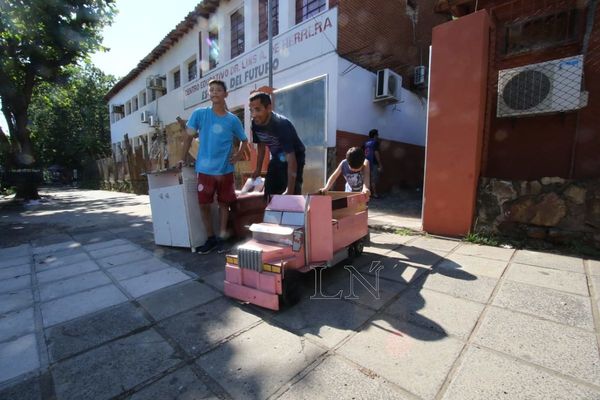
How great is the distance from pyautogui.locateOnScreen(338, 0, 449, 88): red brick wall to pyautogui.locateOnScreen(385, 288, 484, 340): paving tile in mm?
6960

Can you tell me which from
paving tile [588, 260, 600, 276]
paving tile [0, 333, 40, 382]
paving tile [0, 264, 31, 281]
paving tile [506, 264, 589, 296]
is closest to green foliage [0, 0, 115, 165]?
paving tile [0, 264, 31, 281]

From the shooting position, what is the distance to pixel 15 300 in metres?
2.46

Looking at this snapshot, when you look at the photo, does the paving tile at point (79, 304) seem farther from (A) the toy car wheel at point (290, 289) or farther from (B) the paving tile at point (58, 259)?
(A) the toy car wheel at point (290, 289)

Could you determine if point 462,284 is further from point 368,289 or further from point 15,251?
point 15,251

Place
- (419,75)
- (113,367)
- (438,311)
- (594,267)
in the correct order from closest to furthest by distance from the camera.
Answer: (113,367) < (438,311) < (594,267) < (419,75)

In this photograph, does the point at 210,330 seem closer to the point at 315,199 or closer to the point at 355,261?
the point at 315,199

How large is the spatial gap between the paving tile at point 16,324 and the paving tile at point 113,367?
62cm

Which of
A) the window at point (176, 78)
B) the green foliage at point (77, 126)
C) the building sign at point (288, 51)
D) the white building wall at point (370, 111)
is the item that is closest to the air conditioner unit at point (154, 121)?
the window at point (176, 78)

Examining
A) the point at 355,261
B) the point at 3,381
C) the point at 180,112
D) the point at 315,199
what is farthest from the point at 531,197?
the point at 180,112

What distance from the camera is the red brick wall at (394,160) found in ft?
25.8

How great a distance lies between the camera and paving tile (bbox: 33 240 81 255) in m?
3.89

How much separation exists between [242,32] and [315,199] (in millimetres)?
11024

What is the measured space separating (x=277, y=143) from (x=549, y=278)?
3031 millimetres

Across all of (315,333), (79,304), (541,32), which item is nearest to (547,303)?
(315,333)
